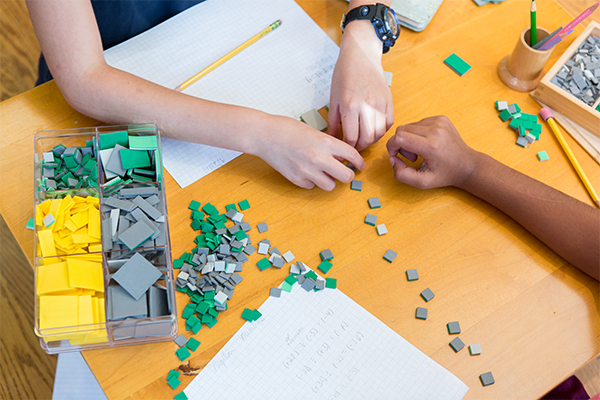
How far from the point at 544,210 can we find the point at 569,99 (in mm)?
264

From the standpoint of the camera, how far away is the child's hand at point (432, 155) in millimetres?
857

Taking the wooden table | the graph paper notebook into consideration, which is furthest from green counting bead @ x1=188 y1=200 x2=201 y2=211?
the graph paper notebook

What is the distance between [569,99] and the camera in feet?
3.05

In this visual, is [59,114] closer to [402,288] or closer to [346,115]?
[346,115]

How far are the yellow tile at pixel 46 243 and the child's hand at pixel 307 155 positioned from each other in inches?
15.2

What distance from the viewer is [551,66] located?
1031 millimetres

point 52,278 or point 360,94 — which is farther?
point 360,94

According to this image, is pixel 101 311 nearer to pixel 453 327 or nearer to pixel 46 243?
pixel 46 243

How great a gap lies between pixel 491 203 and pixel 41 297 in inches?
31.7

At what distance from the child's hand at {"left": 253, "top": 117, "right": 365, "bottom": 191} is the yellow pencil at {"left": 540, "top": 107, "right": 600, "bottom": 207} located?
43 centimetres

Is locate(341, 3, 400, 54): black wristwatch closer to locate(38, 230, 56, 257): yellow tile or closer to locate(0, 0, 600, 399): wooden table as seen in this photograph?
locate(0, 0, 600, 399): wooden table

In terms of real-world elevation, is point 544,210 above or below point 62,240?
below

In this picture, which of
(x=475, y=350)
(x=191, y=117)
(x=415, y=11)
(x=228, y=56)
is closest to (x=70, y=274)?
(x=191, y=117)

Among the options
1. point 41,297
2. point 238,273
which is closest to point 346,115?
point 238,273
